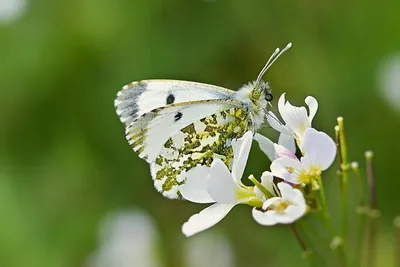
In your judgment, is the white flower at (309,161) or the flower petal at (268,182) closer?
the white flower at (309,161)

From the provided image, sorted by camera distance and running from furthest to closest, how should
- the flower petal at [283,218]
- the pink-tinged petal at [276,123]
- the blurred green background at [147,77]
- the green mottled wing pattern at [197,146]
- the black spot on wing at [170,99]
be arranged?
1. the blurred green background at [147,77]
2. the black spot on wing at [170,99]
3. the green mottled wing pattern at [197,146]
4. the pink-tinged petal at [276,123]
5. the flower petal at [283,218]

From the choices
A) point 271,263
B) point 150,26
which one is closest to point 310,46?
point 150,26

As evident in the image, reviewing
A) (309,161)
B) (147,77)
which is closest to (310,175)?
(309,161)

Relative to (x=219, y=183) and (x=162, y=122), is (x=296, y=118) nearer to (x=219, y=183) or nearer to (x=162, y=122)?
(x=219, y=183)

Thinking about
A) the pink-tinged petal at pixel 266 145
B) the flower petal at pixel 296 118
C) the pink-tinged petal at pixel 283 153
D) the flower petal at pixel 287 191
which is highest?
the flower petal at pixel 296 118

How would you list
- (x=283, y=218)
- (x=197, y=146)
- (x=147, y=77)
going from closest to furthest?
(x=283, y=218)
(x=197, y=146)
(x=147, y=77)

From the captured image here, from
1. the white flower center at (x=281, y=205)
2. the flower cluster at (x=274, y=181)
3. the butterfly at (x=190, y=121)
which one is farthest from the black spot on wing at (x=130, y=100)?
the white flower center at (x=281, y=205)

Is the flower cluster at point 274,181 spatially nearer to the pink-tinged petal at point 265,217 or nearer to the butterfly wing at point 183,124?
the pink-tinged petal at point 265,217
